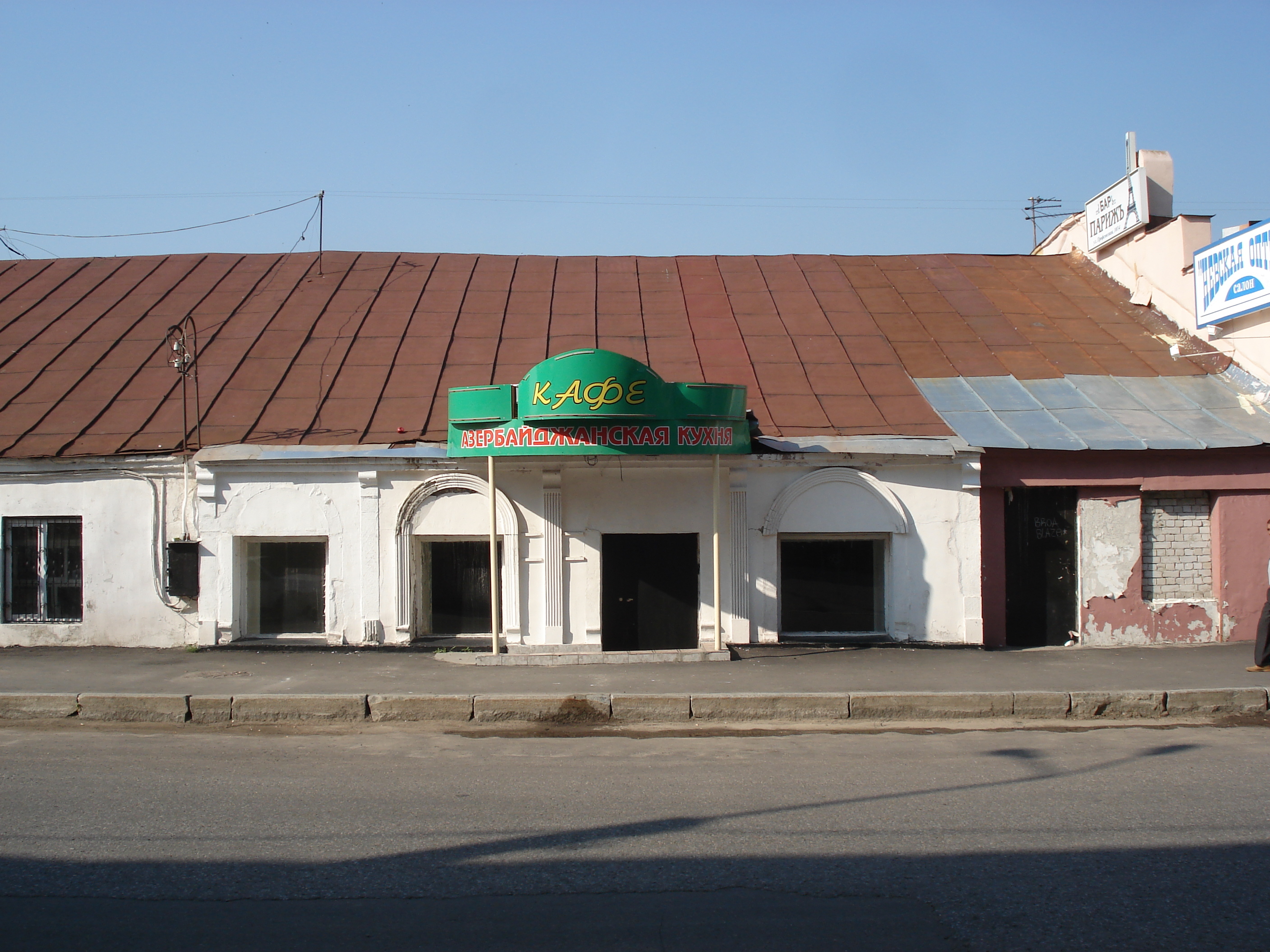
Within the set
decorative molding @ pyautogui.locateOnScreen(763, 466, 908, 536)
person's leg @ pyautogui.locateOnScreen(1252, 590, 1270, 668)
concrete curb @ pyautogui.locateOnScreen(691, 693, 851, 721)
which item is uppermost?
decorative molding @ pyautogui.locateOnScreen(763, 466, 908, 536)

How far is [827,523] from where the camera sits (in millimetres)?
11742

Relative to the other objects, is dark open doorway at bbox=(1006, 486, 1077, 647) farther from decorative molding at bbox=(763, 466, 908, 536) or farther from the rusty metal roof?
decorative molding at bbox=(763, 466, 908, 536)

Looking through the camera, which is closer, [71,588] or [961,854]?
[961,854]

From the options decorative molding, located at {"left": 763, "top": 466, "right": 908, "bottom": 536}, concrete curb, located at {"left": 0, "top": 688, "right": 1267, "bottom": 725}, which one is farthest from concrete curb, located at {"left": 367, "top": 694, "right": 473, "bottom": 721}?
decorative molding, located at {"left": 763, "top": 466, "right": 908, "bottom": 536}

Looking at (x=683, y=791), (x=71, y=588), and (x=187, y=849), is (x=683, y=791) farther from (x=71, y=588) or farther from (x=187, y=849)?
(x=71, y=588)

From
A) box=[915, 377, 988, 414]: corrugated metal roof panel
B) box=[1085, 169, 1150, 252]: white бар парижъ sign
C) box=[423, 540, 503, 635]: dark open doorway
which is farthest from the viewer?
box=[1085, 169, 1150, 252]: white бар парижъ sign

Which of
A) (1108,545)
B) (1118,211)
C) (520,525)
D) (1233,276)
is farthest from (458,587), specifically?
(1118,211)

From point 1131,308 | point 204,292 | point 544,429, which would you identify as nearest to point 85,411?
point 204,292

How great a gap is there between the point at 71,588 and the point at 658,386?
28.9 feet

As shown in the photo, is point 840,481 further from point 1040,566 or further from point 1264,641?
point 1264,641

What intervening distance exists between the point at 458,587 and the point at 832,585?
17.5ft

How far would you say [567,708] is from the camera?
872 cm

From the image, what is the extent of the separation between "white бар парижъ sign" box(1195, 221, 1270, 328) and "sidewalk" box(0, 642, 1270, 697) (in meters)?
5.09

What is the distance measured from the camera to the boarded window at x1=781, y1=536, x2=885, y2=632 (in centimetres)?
1211
